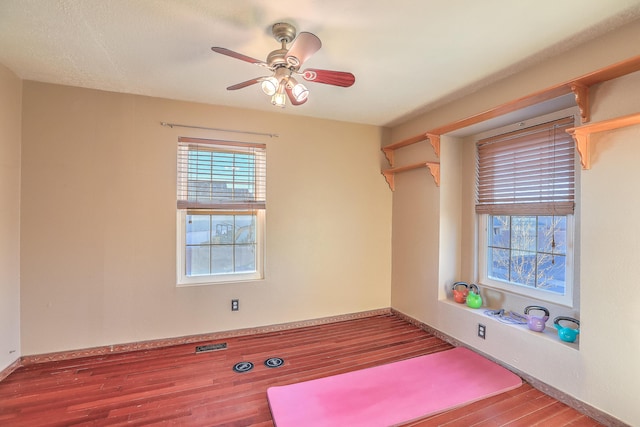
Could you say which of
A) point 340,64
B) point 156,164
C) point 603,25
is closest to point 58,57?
point 156,164

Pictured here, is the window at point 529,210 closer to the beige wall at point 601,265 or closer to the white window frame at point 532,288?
the white window frame at point 532,288

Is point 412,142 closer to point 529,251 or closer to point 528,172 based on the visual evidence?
point 528,172

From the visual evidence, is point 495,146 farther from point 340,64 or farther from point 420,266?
point 340,64

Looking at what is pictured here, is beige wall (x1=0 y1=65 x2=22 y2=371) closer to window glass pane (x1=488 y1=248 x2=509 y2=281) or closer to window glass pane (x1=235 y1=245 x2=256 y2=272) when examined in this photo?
window glass pane (x1=235 y1=245 x2=256 y2=272)

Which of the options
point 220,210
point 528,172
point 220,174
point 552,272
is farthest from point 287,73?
point 552,272

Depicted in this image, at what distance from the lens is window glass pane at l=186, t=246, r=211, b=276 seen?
304 cm

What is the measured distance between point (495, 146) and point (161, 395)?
11.8ft

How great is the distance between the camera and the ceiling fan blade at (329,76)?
1.74 meters

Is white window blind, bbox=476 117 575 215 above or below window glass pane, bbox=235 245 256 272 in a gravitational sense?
above

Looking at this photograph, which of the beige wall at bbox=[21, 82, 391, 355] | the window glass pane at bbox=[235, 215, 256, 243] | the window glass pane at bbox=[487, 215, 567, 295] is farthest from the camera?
the window glass pane at bbox=[235, 215, 256, 243]

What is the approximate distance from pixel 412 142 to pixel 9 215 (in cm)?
387

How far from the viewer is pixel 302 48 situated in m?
1.59

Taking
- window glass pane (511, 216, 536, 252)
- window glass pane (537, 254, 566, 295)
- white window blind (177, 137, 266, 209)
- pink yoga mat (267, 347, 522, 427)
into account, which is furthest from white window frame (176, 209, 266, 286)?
window glass pane (537, 254, 566, 295)

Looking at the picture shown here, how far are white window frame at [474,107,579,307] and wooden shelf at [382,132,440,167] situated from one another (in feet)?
1.34
